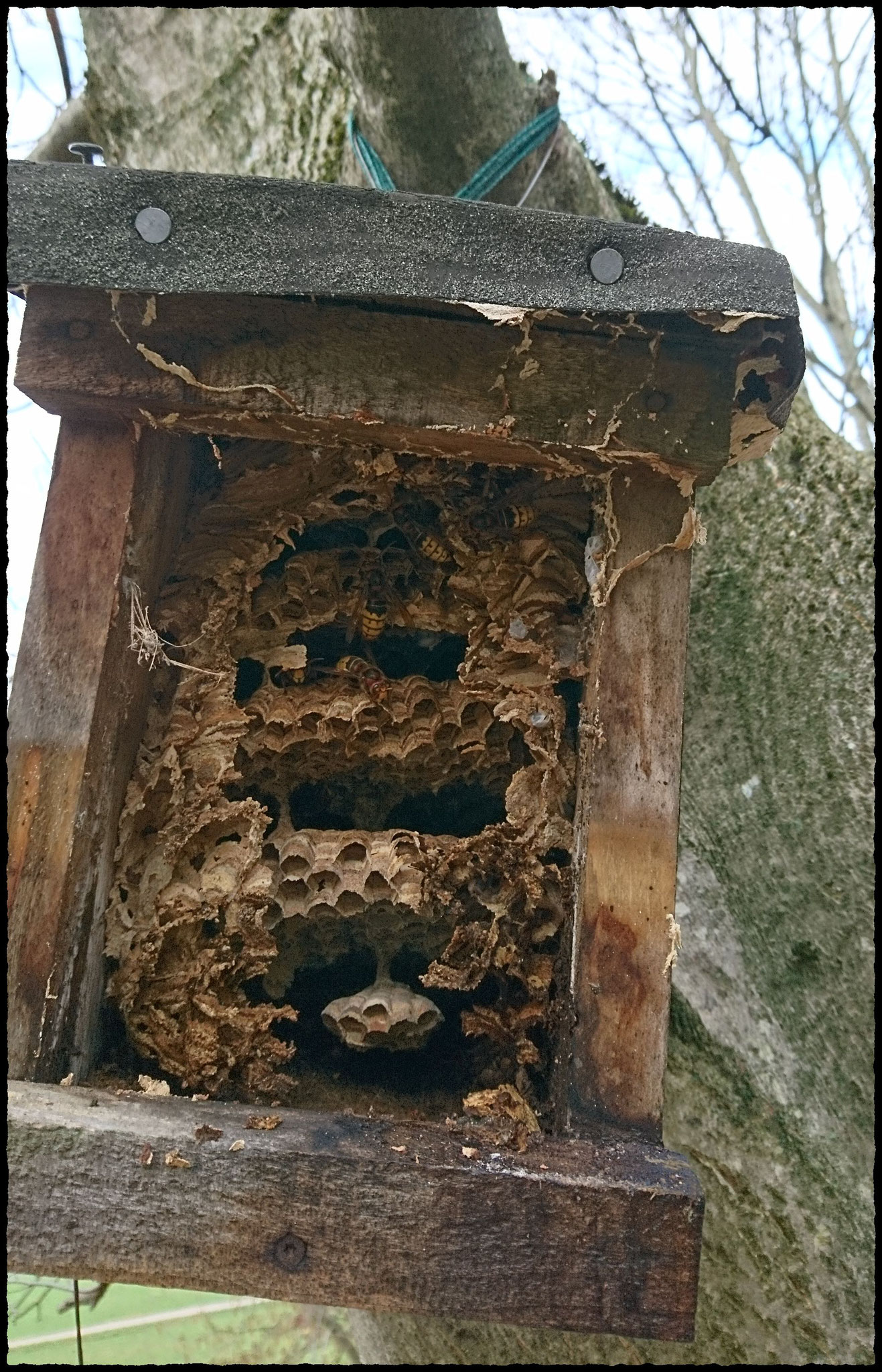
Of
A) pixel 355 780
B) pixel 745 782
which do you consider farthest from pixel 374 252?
pixel 745 782

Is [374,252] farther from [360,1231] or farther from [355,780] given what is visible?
[360,1231]

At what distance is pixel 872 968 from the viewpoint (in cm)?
199

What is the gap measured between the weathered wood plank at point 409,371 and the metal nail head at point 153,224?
18cm

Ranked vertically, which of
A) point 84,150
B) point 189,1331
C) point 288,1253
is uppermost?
point 84,150

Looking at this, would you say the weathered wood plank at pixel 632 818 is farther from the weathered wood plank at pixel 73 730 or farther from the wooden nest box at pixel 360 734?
the weathered wood plank at pixel 73 730

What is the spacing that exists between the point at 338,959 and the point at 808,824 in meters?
1.00

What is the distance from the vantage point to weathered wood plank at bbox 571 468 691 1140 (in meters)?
1.29

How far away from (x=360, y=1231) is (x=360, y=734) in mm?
741

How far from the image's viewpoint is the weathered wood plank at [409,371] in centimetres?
134

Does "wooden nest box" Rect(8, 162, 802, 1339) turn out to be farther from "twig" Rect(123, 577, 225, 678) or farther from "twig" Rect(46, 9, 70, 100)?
"twig" Rect(46, 9, 70, 100)

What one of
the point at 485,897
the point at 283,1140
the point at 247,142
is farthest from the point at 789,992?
the point at 247,142

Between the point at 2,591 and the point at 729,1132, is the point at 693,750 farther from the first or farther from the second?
the point at 2,591

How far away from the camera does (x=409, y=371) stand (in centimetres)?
135

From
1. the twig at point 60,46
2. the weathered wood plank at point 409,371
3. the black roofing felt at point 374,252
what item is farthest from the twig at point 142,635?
the twig at point 60,46
